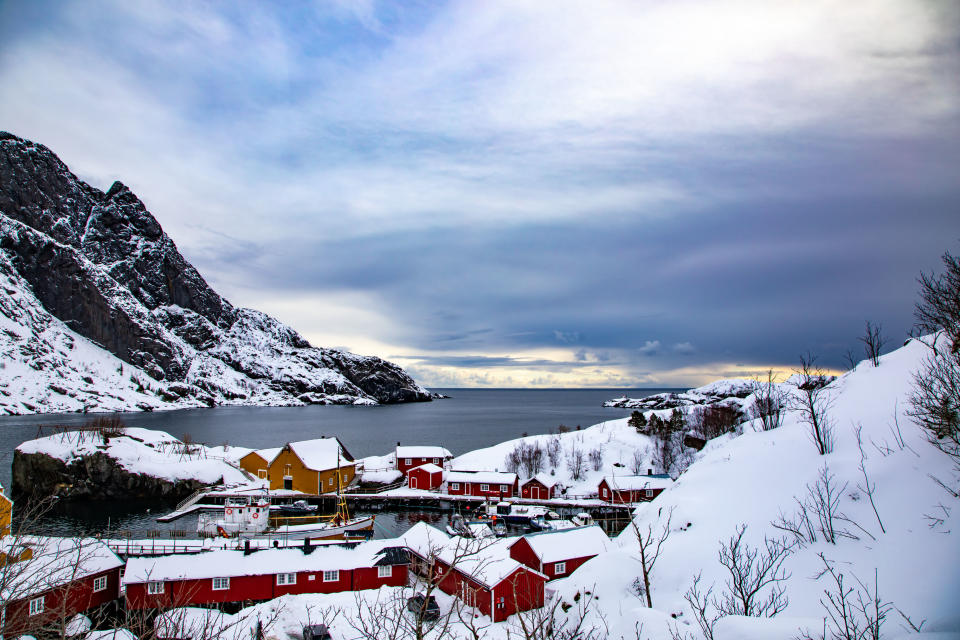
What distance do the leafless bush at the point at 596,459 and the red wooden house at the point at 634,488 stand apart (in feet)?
28.4

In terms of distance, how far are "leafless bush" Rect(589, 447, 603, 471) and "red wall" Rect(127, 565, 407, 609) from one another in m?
41.8

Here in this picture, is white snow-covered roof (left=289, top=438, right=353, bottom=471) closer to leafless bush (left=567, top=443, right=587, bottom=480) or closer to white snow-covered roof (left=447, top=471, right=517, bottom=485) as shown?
white snow-covered roof (left=447, top=471, right=517, bottom=485)

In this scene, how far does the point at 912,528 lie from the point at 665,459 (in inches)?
Answer: 2318

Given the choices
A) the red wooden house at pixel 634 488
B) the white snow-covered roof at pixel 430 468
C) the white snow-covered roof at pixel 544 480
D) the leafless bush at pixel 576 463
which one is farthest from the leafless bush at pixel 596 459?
the white snow-covered roof at pixel 430 468

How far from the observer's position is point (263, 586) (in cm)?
3089

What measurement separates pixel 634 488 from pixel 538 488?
11184 millimetres

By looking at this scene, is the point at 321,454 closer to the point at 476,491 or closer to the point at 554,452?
the point at 476,491

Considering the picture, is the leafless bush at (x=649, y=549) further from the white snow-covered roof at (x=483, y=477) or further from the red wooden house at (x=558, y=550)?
the white snow-covered roof at (x=483, y=477)

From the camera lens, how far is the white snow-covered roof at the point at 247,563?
29.2 m

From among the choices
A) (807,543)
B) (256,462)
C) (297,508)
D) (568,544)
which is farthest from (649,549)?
(256,462)

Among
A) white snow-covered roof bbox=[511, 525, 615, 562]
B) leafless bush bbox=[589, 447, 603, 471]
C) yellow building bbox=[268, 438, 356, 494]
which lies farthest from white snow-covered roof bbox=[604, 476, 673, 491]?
yellow building bbox=[268, 438, 356, 494]

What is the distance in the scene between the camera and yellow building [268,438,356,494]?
61.9 meters

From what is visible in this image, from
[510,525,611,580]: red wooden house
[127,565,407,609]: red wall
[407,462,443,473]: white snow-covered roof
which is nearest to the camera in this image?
[127,565,407,609]: red wall

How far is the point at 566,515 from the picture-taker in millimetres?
55594
